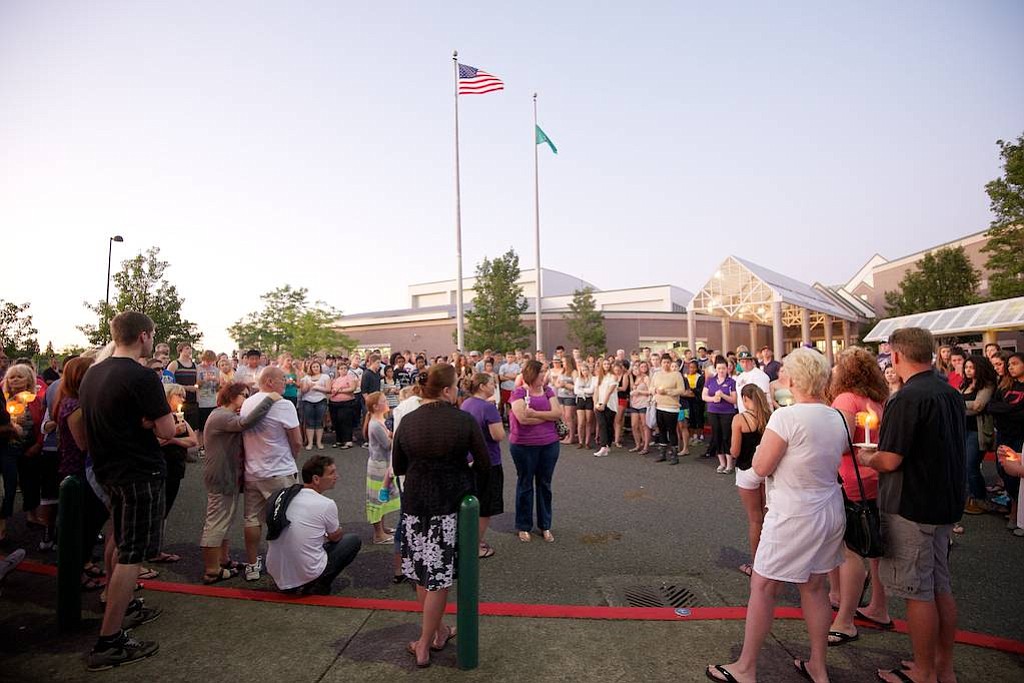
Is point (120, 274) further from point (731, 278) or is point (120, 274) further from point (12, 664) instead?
point (731, 278)

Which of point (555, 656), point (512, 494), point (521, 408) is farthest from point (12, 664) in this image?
point (512, 494)

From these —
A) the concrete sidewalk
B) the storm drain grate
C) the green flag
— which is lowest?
the storm drain grate

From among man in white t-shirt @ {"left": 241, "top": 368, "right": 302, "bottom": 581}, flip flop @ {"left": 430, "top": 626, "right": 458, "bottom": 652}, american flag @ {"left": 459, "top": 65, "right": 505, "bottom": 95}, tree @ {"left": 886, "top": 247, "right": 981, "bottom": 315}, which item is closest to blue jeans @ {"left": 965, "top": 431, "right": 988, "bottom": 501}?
flip flop @ {"left": 430, "top": 626, "right": 458, "bottom": 652}

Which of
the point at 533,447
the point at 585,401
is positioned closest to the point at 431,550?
the point at 533,447

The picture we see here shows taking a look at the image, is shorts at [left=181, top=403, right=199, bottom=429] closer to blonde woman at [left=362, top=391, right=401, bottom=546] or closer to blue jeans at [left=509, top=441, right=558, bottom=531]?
blonde woman at [left=362, top=391, right=401, bottom=546]

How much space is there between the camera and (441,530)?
3.33 metres

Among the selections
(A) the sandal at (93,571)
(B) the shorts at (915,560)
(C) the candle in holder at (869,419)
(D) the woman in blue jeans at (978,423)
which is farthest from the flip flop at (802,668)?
(A) the sandal at (93,571)

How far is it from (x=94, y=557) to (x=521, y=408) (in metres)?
4.53

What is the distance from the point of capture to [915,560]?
9.66 ft

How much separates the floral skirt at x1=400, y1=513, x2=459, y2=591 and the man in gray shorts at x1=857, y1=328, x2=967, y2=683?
2.56 metres

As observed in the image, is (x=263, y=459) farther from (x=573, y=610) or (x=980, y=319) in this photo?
(x=980, y=319)

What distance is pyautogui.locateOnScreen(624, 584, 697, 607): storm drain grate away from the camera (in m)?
4.24

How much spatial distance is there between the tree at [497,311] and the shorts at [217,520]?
30.4 meters

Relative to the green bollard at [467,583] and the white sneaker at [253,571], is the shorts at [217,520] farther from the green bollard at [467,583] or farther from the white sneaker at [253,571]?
the green bollard at [467,583]
